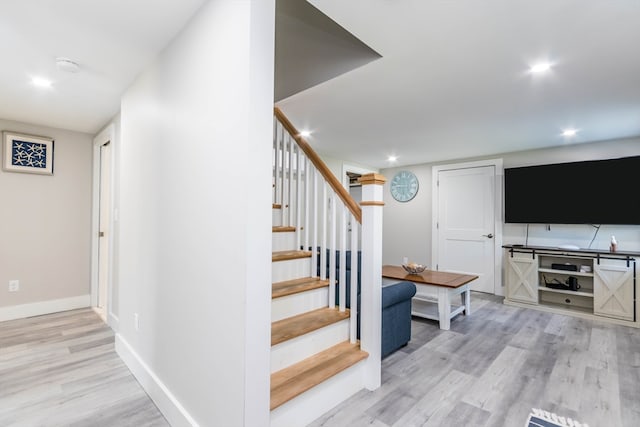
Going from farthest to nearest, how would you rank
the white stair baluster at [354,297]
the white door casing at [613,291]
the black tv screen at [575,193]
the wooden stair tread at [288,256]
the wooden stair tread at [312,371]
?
the black tv screen at [575,193] → the white door casing at [613,291] → the wooden stair tread at [288,256] → the white stair baluster at [354,297] → the wooden stair tread at [312,371]

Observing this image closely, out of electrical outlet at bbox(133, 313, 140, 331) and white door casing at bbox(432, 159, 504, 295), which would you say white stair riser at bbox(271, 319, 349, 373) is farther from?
white door casing at bbox(432, 159, 504, 295)

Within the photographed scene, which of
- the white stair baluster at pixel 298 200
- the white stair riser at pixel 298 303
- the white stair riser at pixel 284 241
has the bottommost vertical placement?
the white stair riser at pixel 298 303

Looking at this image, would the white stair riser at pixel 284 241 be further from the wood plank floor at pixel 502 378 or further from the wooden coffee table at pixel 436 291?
the wooden coffee table at pixel 436 291

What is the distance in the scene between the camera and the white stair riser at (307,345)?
1.77 meters

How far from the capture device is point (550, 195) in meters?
4.31

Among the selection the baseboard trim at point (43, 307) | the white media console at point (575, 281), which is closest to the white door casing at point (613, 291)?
the white media console at point (575, 281)

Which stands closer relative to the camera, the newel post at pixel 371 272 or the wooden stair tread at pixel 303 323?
the wooden stair tread at pixel 303 323

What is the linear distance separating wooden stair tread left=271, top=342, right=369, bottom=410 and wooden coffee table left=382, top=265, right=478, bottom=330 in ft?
5.14

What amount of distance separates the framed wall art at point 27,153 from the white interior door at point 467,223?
5.67 metres

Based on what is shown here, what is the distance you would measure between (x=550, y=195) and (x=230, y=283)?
4.67 metres

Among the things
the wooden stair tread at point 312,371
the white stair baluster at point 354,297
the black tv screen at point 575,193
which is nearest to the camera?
the wooden stair tread at point 312,371

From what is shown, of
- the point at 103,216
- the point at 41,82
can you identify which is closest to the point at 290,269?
the point at 41,82

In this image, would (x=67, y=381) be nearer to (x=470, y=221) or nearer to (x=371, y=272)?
(x=371, y=272)

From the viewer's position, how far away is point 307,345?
192 centimetres
